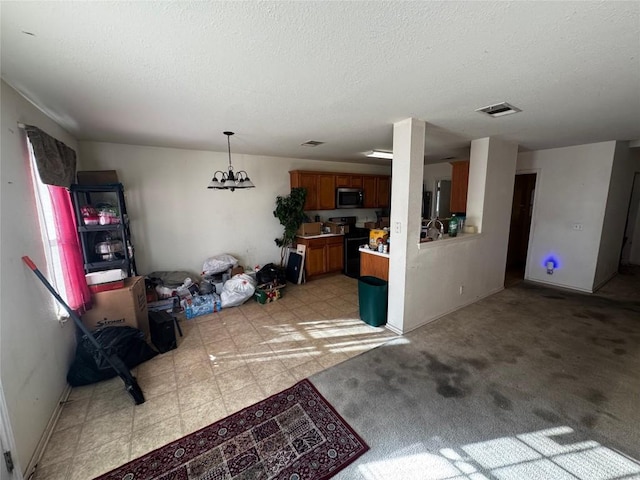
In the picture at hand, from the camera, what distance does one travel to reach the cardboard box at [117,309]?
2648mm

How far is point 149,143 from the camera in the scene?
3.61 meters

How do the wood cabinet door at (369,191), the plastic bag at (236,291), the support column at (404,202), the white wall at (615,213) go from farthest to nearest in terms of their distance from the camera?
the wood cabinet door at (369,191)
the white wall at (615,213)
the plastic bag at (236,291)
the support column at (404,202)

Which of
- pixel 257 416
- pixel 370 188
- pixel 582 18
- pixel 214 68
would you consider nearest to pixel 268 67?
pixel 214 68

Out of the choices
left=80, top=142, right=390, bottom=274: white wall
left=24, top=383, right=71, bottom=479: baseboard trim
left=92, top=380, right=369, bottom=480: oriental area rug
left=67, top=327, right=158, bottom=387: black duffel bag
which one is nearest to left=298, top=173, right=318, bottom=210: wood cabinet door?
left=80, top=142, right=390, bottom=274: white wall

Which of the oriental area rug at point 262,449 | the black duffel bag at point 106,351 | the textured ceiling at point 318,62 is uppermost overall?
the textured ceiling at point 318,62

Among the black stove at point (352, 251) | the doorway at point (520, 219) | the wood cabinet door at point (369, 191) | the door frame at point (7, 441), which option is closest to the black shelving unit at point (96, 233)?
the door frame at point (7, 441)

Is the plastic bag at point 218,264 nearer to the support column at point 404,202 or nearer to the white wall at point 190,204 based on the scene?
the white wall at point 190,204

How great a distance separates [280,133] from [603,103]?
316cm

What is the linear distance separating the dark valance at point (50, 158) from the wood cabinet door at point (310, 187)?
3.36 meters

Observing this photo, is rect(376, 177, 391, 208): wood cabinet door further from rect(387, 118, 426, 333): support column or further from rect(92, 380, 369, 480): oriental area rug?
rect(92, 380, 369, 480): oriental area rug

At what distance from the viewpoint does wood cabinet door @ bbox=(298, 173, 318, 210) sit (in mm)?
5116

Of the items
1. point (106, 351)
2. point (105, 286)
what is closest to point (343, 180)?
point (105, 286)

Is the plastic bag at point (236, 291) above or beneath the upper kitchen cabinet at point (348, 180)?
beneath

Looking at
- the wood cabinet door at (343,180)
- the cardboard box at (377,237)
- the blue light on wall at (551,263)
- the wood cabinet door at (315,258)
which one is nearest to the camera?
the cardboard box at (377,237)
